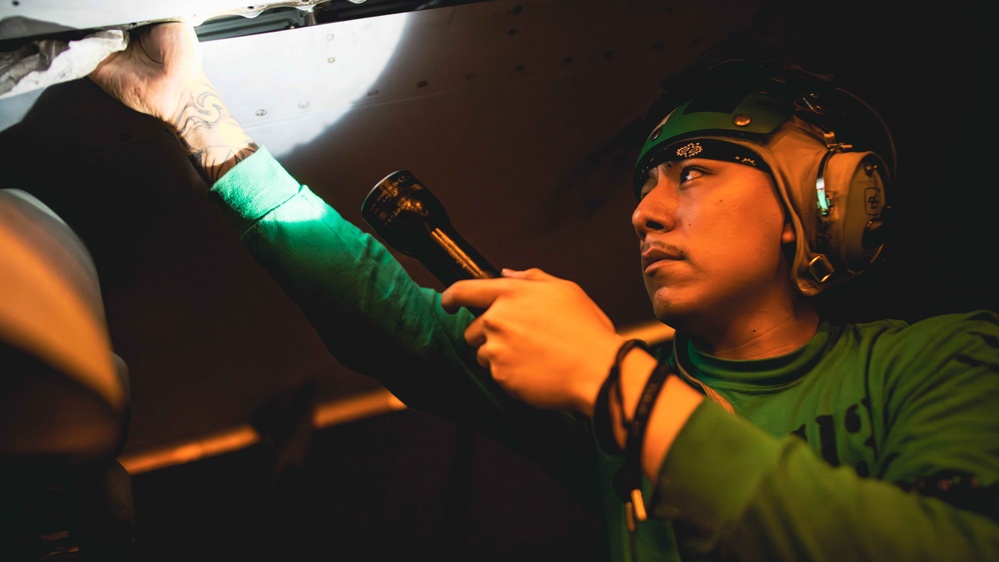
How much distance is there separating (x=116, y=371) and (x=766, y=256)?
1.31 m

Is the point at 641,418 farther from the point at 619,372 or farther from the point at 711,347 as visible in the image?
the point at 711,347

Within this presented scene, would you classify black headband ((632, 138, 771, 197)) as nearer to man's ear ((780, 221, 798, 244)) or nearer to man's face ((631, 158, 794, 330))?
man's face ((631, 158, 794, 330))

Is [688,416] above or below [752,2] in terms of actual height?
below

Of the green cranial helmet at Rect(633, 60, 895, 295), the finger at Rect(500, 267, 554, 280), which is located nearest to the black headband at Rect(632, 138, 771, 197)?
the green cranial helmet at Rect(633, 60, 895, 295)

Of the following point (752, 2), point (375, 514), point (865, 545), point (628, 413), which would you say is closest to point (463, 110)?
point (752, 2)

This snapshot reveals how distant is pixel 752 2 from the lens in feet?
4.26

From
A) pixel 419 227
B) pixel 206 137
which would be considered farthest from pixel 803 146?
pixel 206 137

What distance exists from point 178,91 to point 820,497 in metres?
1.25

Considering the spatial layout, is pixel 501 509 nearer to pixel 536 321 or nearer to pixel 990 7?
pixel 536 321

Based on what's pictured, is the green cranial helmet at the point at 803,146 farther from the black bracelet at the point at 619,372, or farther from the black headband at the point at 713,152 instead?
the black bracelet at the point at 619,372

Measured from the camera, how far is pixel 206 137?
1048 mm

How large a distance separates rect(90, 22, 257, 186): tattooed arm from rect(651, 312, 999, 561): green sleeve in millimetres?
997

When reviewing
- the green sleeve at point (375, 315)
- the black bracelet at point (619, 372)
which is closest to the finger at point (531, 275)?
the black bracelet at point (619, 372)

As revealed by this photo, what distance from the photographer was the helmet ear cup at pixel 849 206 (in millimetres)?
1040
